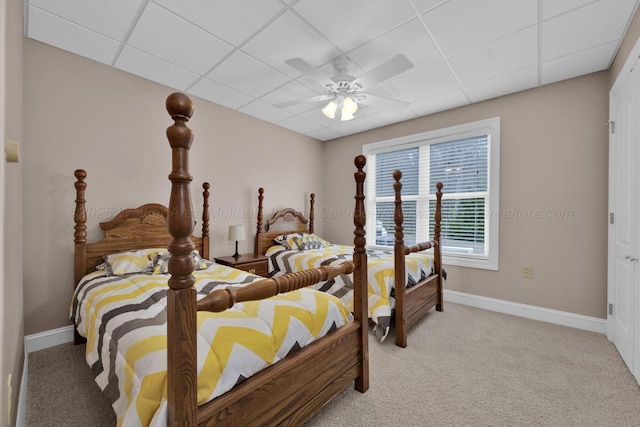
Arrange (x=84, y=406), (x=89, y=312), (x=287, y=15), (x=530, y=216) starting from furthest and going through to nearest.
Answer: (x=530, y=216) → (x=287, y=15) → (x=89, y=312) → (x=84, y=406)

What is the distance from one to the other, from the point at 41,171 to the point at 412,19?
3072 millimetres

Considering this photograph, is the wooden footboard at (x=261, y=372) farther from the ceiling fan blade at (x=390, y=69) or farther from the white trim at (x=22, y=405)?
the white trim at (x=22, y=405)

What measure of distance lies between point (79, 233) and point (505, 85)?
427cm

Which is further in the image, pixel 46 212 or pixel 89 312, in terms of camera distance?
pixel 46 212

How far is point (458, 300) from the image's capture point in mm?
3518

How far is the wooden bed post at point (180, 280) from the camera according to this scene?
2.98 ft

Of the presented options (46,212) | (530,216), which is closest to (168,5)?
(46,212)

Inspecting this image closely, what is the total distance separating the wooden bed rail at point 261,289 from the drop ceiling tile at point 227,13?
175 centimetres

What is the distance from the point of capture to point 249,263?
3.24 meters

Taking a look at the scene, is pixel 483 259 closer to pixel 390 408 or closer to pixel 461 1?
pixel 390 408

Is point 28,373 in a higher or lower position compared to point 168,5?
lower

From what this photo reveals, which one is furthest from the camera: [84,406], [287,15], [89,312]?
[287,15]

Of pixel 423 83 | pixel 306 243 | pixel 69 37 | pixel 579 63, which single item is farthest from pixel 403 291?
pixel 69 37

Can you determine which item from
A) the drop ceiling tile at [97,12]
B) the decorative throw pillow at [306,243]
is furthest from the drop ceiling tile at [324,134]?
the drop ceiling tile at [97,12]
